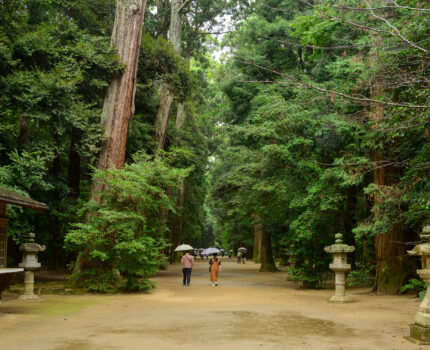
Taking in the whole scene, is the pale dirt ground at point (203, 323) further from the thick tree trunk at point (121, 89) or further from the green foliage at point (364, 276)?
the thick tree trunk at point (121, 89)

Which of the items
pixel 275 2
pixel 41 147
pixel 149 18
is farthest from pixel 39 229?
pixel 275 2

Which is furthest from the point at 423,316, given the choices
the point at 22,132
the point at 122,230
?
the point at 22,132

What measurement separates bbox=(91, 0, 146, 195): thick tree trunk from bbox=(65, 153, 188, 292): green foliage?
126 centimetres

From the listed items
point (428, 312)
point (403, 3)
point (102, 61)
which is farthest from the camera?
point (102, 61)

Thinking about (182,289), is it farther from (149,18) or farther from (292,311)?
(149,18)

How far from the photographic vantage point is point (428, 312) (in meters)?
7.11

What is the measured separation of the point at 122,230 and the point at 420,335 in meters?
→ 9.89

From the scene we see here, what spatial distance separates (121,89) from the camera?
54.0 ft

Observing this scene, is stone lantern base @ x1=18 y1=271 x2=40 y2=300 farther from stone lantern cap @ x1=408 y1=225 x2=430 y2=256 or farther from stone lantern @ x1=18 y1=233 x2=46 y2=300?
stone lantern cap @ x1=408 y1=225 x2=430 y2=256

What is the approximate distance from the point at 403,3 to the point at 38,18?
15122mm

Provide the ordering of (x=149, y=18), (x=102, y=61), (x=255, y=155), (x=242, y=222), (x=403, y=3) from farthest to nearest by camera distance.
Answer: (x=242, y=222)
(x=149, y=18)
(x=255, y=155)
(x=102, y=61)
(x=403, y=3)

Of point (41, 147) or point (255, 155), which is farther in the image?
point (255, 155)

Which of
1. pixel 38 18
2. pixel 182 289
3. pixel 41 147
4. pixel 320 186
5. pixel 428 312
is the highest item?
pixel 38 18

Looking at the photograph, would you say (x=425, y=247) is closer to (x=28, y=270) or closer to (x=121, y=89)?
(x=28, y=270)
